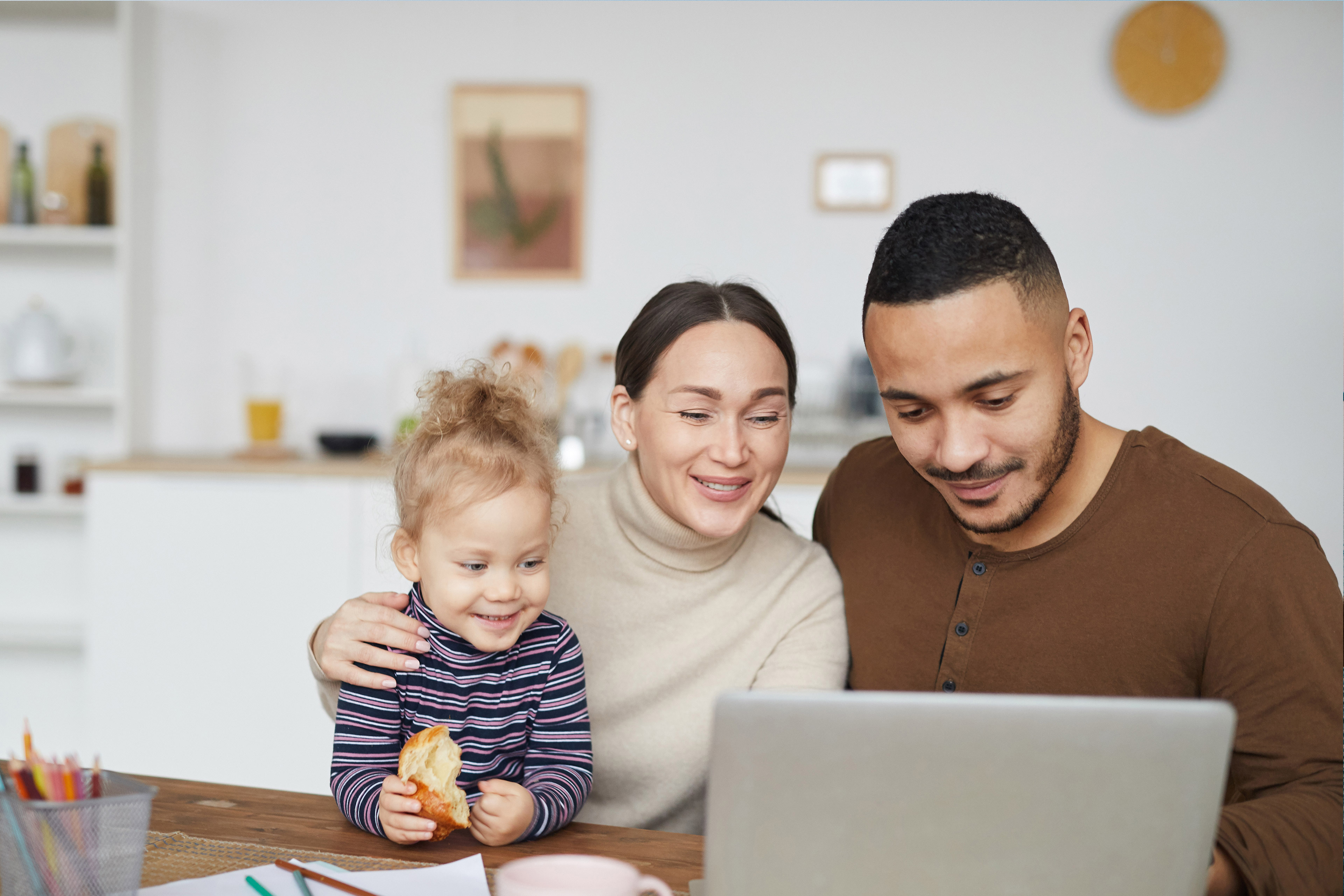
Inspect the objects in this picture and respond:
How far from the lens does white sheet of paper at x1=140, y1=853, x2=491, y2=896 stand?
889mm

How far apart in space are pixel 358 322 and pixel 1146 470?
277 centimetres

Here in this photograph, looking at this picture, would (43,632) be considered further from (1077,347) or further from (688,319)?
(1077,347)

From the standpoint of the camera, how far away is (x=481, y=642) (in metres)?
1.13

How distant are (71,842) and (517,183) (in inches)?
115

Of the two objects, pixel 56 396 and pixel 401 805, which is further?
pixel 56 396

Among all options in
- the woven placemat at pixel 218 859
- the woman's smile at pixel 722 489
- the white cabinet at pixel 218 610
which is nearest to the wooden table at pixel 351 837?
the woven placemat at pixel 218 859

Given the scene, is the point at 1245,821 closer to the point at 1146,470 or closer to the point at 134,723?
the point at 1146,470

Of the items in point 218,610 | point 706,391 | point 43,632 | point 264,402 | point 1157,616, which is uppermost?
point 706,391

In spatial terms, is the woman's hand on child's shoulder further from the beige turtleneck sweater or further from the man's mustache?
the man's mustache

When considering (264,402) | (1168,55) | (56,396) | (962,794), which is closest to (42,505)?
(56,396)

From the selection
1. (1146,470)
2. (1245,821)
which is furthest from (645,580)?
(1245,821)

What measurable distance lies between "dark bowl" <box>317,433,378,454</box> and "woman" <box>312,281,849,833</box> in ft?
6.01

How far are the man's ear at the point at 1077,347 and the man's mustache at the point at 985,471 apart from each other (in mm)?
129

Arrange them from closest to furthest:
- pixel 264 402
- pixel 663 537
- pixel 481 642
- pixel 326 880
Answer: pixel 326 880 < pixel 481 642 < pixel 663 537 < pixel 264 402
